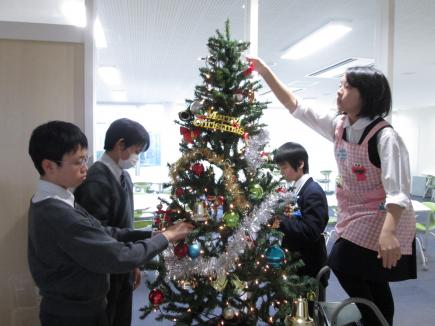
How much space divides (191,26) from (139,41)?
883 mm

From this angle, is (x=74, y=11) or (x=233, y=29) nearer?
(x=74, y=11)

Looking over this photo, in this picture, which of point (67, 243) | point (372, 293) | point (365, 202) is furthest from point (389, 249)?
point (67, 243)

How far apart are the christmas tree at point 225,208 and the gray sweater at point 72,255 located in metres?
0.20

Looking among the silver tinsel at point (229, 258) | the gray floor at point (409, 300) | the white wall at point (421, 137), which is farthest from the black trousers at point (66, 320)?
the white wall at point (421, 137)

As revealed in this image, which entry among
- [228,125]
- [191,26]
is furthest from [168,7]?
[228,125]

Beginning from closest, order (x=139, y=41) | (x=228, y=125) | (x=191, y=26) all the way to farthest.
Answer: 1. (x=228, y=125)
2. (x=191, y=26)
3. (x=139, y=41)

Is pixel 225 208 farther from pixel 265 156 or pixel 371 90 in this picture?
pixel 371 90

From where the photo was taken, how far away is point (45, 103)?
6.82 feet

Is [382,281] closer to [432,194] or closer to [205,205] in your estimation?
[205,205]

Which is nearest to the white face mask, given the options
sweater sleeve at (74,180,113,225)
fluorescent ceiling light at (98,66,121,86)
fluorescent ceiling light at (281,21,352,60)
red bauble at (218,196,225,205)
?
sweater sleeve at (74,180,113,225)

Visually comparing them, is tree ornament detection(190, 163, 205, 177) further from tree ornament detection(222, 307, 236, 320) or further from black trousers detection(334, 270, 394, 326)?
black trousers detection(334, 270, 394, 326)

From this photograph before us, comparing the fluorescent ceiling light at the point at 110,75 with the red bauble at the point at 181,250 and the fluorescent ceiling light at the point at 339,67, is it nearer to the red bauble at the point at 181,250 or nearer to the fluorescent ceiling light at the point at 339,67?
the fluorescent ceiling light at the point at 339,67

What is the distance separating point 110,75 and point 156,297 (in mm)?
5756

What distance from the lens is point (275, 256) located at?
143 cm
